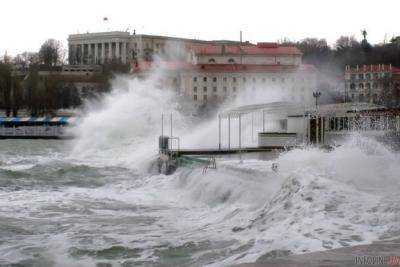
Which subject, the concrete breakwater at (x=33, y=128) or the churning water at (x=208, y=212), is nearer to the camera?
the churning water at (x=208, y=212)

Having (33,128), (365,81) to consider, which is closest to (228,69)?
(365,81)

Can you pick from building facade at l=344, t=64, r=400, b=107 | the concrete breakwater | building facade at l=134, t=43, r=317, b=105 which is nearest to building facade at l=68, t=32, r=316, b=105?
building facade at l=134, t=43, r=317, b=105

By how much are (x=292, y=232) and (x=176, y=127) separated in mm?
39155

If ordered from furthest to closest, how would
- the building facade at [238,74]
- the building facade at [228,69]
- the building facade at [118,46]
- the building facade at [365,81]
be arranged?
the building facade at [118,46] → the building facade at [365,81] → the building facade at [228,69] → the building facade at [238,74]

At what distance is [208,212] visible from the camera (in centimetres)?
1791

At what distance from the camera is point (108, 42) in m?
148

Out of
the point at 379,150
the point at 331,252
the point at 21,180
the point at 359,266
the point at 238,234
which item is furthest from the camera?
the point at 21,180

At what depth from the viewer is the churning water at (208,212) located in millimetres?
12242

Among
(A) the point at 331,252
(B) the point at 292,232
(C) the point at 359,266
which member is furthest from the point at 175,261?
(C) the point at 359,266

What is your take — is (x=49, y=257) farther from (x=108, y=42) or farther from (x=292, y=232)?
(x=108, y=42)

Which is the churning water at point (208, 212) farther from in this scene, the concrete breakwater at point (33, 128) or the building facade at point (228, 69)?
the concrete breakwater at point (33, 128)

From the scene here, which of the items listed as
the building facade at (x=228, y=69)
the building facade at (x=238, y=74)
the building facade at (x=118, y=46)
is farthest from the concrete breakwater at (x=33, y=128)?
the building facade at (x=118, y=46)

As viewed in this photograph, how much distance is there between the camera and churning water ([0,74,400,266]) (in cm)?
1224

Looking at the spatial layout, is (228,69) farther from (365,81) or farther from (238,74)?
(365,81)
